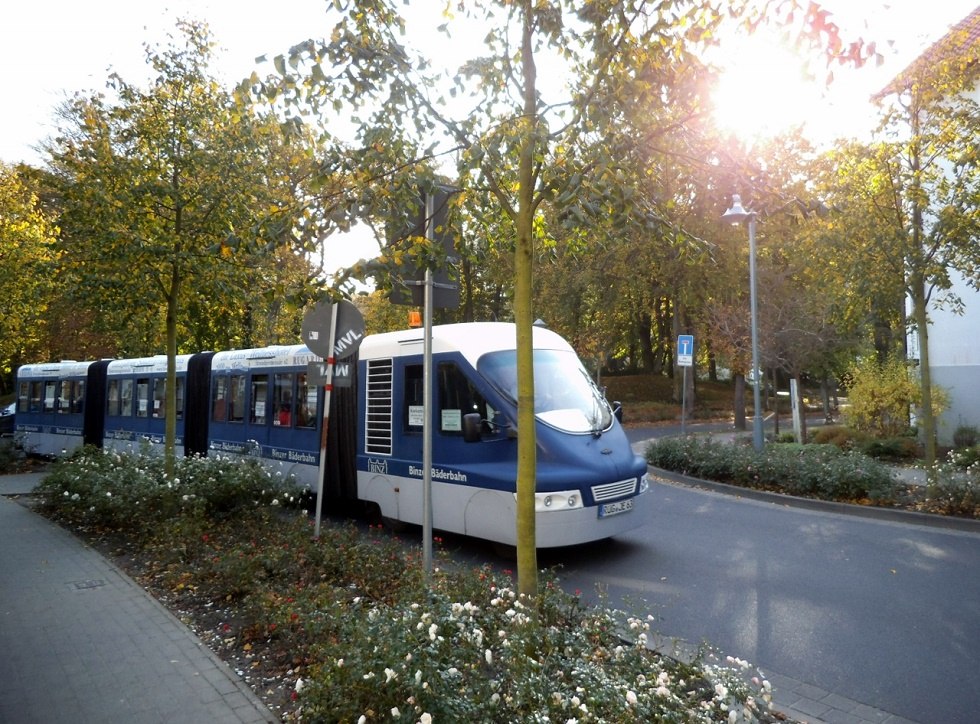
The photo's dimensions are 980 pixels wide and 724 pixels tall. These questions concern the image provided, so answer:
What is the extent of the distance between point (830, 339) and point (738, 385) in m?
6.89

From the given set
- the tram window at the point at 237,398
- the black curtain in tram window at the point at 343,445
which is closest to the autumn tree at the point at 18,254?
the tram window at the point at 237,398

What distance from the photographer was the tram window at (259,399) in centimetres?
1216

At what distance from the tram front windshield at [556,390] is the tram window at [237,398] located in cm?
603

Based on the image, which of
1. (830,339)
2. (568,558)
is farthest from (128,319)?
(830,339)

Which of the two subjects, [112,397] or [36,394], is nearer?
[112,397]

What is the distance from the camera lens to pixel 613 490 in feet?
25.5

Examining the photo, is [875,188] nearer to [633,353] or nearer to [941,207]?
[941,207]

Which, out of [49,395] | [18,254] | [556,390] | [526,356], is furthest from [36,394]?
[526,356]

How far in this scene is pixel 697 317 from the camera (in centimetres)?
3033

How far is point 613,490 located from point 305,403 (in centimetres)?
531

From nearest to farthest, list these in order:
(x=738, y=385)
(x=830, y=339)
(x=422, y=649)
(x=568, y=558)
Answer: (x=422, y=649), (x=568, y=558), (x=830, y=339), (x=738, y=385)

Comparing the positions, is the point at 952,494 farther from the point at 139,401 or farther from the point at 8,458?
the point at 8,458

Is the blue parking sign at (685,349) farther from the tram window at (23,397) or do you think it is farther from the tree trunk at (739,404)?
the tram window at (23,397)

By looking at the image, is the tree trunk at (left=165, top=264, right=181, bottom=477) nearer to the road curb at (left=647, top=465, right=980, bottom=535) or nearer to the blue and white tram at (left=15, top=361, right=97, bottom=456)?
the road curb at (left=647, top=465, right=980, bottom=535)
